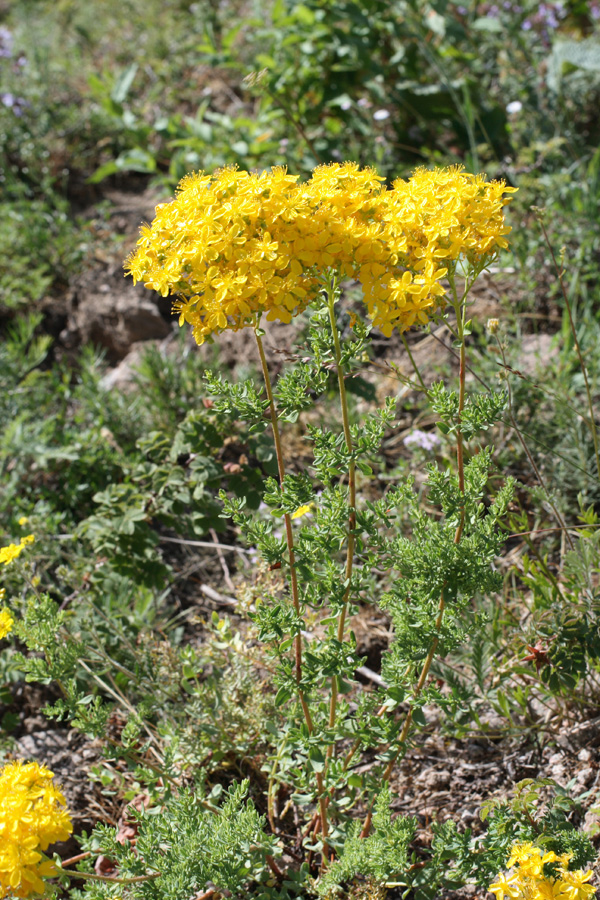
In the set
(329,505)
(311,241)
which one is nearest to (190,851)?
(329,505)

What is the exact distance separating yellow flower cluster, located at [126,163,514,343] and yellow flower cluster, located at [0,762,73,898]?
94 centimetres

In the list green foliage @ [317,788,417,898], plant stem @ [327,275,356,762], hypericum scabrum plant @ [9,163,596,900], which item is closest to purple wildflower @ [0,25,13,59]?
hypericum scabrum plant @ [9,163,596,900]

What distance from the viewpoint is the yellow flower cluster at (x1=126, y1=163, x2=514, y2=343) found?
1.34 m

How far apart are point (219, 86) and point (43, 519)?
4.08 metres

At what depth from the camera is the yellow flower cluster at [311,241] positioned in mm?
1338

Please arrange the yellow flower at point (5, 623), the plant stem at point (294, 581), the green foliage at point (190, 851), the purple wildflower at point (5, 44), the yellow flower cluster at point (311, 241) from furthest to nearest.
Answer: the purple wildflower at point (5, 44) → the yellow flower at point (5, 623) → the green foliage at point (190, 851) → the plant stem at point (294, 581) → the yellow flower cluster at point (311, 241)

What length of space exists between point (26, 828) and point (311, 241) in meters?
1.21

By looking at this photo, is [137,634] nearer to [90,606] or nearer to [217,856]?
[90,606]

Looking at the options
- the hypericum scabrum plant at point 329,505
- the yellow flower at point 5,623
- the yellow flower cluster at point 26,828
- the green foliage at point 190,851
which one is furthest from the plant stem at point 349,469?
the yellow flower at point 5,623

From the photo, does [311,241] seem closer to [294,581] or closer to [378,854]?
[294,581]

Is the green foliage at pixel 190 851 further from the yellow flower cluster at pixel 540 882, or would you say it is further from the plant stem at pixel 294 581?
the yellow flower cluster at pixel 540 882

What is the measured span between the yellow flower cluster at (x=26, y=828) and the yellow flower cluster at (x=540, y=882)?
842 millimetres

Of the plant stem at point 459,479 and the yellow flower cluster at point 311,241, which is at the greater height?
the yellow flower cluster at point 311,241

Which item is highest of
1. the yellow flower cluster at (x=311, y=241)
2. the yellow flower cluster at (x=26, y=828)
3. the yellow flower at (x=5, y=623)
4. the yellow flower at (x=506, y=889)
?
the yellow flower cluster at (x=311, y=241)
